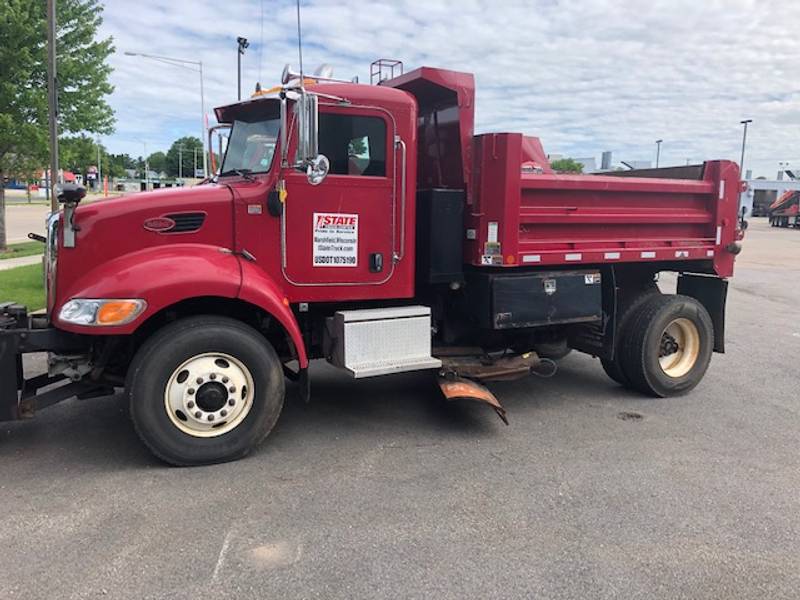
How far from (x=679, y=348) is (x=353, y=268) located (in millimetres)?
3684

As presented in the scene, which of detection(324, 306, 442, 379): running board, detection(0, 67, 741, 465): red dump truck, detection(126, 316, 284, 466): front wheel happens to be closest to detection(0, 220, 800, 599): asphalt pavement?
detection(126, 316, 284, 466): front wheel

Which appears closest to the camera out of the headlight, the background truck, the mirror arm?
the headlight

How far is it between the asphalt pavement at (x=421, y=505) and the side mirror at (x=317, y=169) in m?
1.97

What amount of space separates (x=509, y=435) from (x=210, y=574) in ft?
9.11

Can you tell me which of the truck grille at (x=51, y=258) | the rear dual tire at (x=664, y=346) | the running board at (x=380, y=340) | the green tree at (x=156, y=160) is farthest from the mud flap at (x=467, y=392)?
the green tree at (x=156, y=160)

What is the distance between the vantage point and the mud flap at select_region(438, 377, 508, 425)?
532 cm

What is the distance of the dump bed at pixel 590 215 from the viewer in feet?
18.1

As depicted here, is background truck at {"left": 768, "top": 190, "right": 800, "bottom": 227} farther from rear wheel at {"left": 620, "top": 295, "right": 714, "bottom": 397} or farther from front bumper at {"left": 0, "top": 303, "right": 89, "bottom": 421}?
front bumper at {"left": 0, "top": 303, "right": 89, "bottom": 421}

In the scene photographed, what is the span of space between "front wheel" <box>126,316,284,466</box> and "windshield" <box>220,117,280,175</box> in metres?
1.26

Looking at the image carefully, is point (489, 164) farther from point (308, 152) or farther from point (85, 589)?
point (85, 589)

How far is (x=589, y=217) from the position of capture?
19.8 feet

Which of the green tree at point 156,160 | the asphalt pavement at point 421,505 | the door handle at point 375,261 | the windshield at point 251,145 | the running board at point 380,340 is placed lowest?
the asphalt pavement at point 421,505

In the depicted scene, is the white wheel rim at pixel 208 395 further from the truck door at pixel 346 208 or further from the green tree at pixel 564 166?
the green tree at pixel 564 166

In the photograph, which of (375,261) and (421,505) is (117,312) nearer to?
(375,261)
